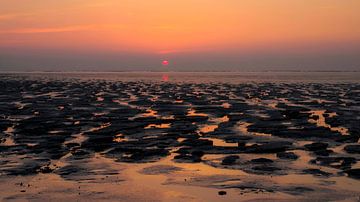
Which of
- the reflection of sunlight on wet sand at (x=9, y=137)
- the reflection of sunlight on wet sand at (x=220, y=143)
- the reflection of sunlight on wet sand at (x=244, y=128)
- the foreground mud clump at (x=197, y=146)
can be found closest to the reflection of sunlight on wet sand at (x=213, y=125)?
the foreground mud clump at (x=197, y=146)

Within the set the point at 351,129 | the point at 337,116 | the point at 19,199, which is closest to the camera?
the point at 19,199

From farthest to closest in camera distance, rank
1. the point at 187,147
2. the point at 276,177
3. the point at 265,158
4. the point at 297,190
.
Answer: the point at 187,147, the point at 265,158, the point at 276,177, the point at 297,190

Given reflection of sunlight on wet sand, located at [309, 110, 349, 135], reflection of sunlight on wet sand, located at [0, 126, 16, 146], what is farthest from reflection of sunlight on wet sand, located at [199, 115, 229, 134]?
reflection of sunlight on wet sand, located at [0, 126, 16, 146]

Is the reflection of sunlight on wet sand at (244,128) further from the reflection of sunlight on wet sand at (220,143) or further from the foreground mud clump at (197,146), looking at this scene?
the reflection of sunlight on wet sand at (220,143)

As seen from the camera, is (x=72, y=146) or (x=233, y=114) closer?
(x=72, y=146)

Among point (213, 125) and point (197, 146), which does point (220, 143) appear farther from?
point (213, 125)

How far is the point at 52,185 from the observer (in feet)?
40.6

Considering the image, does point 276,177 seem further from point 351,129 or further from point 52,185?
point 351,129

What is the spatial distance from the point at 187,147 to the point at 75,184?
6697 mm

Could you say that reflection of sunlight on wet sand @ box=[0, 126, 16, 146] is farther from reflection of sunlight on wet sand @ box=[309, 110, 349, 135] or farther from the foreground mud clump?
reflection of sunlight on wet sand @ box=[309, 110, 349, 135]

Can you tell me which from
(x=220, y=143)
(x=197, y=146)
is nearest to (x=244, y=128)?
(x=220, y=143)

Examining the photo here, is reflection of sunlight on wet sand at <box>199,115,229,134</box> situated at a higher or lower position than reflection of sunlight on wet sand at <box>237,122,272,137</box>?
lower

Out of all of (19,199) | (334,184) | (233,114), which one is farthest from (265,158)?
(233,114)

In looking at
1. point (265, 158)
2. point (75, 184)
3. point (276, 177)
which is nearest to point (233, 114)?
point (265, 158)
